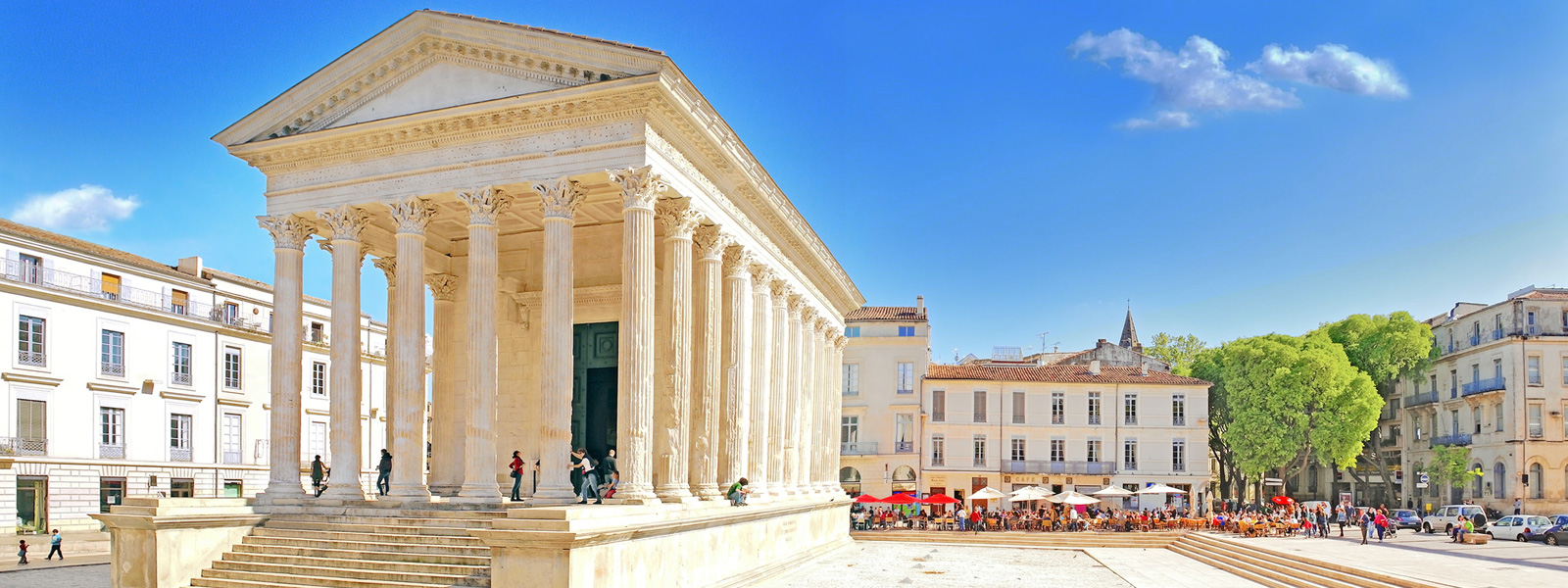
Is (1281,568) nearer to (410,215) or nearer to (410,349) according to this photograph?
(410,349)

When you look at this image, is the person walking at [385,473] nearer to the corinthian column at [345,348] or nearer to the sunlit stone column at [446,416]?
the corinthian column at [345,348]

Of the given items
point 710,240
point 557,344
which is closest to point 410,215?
point 557,344

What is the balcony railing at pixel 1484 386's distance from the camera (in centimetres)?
5081

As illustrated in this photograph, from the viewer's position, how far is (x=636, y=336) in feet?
61.1

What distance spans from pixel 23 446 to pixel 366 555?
20369 mm

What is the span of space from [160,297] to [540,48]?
25.3 m

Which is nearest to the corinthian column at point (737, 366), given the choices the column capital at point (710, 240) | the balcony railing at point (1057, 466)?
the column capital at point (710, 240)

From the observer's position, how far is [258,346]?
4138 cm

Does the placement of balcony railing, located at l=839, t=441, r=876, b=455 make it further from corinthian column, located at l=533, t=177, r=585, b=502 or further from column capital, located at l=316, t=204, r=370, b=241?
corinthian column, located at l=533, t=177, r=585, b=502

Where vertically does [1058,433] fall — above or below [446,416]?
below

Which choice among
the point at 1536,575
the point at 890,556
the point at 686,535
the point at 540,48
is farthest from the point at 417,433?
Answer: the point at 1536,575

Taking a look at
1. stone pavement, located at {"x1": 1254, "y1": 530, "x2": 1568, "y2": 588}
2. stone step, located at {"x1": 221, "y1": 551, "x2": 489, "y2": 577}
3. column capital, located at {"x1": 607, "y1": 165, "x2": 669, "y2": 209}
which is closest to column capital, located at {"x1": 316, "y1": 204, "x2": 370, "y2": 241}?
column capital, located at {"x1": 607, "y1": 165, "x2": 669, "y2": 209}

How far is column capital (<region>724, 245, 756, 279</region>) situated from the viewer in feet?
79.2

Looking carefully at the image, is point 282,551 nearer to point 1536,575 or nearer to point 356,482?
point 356,482
